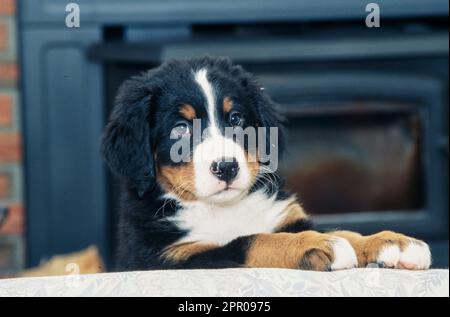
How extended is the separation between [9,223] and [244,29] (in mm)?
600

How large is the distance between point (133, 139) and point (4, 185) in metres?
0.85

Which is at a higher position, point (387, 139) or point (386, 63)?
point (386, 63)

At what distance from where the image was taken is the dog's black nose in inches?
26.2

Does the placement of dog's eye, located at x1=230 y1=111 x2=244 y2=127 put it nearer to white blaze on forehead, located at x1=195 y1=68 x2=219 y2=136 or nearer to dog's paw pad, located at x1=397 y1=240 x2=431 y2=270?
white blaze on forehead, located at x1=195 y1=68 x2=219 y2=136

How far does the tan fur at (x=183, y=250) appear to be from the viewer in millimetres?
694

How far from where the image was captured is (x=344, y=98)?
4.58 feet

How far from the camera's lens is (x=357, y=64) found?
140 centimetres

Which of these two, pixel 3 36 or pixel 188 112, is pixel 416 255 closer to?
pixel 188 112

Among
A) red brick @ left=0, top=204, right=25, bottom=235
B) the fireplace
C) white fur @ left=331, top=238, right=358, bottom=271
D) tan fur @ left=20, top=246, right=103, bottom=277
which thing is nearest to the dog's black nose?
white fur @ left=331, top=238, right=358, bottom=271

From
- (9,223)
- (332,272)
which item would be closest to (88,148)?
(9,223)

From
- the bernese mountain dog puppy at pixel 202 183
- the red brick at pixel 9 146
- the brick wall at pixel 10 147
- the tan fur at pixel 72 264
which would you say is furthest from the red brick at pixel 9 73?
the bernese mountain dog puppy at pixel 202 183

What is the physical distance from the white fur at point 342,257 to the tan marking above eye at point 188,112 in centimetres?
18

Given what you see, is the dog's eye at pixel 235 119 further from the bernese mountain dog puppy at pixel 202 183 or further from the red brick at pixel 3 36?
the red brick at pixel 3 36
